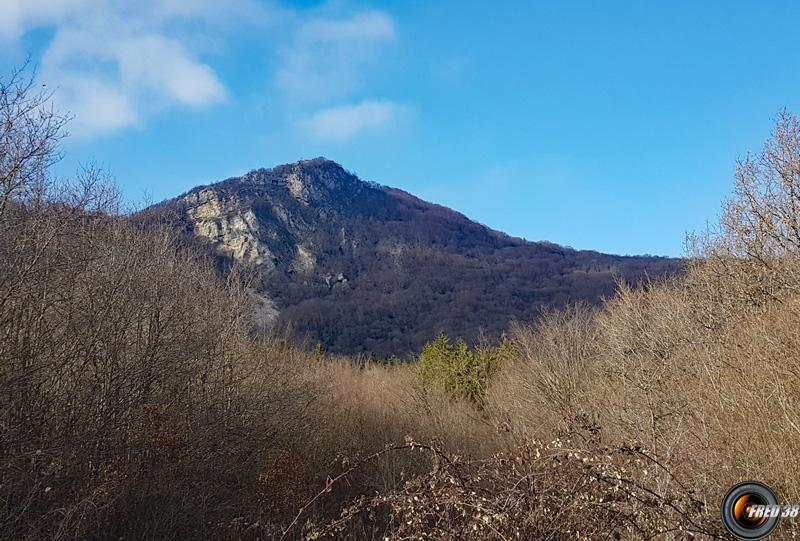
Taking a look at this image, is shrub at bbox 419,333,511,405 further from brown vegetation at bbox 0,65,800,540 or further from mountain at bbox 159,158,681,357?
mountain at bbox 159,158,681,357

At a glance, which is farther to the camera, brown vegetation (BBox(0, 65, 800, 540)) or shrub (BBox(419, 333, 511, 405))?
shrub (BBox(419, 333, 511, 405))

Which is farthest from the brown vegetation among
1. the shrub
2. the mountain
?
the mountain

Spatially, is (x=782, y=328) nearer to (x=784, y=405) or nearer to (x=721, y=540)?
(x=784, y=405)

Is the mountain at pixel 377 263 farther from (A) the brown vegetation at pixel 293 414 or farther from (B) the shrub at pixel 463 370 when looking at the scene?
(A) the brown vegetation at pixel 293 414

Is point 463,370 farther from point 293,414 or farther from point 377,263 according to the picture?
point 377,263

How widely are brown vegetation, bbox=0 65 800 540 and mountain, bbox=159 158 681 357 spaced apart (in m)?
16.2

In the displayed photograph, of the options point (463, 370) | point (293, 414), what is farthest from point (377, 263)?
point (293, 414)

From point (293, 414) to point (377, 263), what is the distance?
72.5m

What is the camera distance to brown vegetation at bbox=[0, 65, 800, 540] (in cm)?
435

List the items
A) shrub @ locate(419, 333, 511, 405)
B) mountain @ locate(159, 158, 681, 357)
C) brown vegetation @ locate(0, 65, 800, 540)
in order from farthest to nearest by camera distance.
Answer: mountain @ locate(159, 158, 681, 357) < shrub @ locate(419, 333, 511, 405) < brown vegetation @ locate(0, 65, 800, 540)

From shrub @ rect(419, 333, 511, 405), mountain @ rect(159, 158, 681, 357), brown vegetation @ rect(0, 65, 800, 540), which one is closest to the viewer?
brown vegetation @ rect(0, 65, 800, 540)

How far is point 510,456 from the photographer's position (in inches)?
183

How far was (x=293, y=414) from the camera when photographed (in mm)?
15797

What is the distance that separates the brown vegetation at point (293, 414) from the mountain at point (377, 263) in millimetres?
16210
